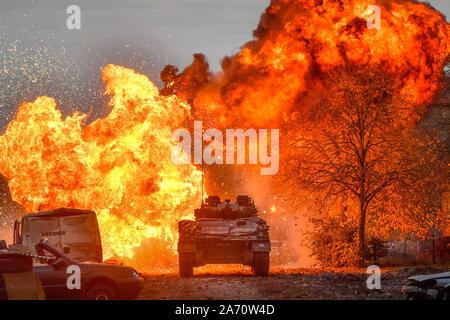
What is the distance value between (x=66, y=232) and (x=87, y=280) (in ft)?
20.4

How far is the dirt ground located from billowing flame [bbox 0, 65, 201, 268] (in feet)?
25.8

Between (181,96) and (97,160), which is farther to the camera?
(181,96)

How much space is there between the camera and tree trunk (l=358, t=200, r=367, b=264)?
25625mm

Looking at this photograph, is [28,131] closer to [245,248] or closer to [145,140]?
[145,140]

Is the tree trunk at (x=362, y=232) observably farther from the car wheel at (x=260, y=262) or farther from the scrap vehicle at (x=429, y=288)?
the scrap vehicle at (x=429, y=288)

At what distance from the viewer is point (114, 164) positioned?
91.2 feet

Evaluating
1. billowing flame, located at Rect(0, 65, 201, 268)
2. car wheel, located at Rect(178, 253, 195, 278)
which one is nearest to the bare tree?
billowing flame, located at Rect(0, 65, 201, 268)

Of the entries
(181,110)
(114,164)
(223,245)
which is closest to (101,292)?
(223,245)

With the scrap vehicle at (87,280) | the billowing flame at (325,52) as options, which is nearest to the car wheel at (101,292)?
the scrap vehicle at (87,280)

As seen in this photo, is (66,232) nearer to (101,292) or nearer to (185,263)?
(185,263)

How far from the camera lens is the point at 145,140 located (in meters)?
28.3

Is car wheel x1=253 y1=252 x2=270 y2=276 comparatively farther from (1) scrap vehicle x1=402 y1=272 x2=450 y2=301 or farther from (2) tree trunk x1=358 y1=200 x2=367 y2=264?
(1) scrap vehicle x1=402 y1=272 x2=450 y2=301
